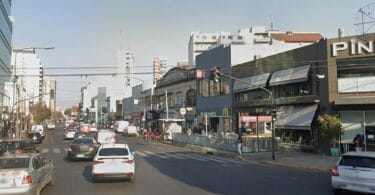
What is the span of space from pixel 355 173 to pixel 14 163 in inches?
409

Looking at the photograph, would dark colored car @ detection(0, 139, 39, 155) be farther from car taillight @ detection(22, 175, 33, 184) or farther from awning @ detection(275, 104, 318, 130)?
awning @ detection(275, 104, 318, 130)

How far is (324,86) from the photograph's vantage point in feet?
122

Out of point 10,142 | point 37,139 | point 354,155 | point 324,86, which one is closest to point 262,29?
point 37,139

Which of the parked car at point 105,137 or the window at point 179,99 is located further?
the window at point 179,99

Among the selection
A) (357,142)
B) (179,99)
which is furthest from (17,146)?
(179,99)

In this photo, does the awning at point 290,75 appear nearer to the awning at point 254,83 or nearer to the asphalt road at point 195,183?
the awning at point 254,83

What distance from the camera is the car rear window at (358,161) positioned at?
652 inches

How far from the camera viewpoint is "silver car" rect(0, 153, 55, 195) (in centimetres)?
1514

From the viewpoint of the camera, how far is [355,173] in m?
16.5

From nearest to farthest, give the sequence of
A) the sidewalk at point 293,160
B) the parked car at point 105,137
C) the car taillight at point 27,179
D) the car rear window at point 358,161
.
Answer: the car taillight at point 27,179 < the car rear window at point 358,161 < the sidewalk at point 293,160 < the parked car at point 105,137

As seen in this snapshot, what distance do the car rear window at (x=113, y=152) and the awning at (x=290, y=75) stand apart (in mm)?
21302

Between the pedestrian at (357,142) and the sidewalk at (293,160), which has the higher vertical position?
the pedestrian at (357,142)

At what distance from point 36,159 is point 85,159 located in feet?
51.1

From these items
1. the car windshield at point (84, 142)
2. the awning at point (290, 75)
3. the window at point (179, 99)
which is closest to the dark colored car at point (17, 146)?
the car windshield at point (84, 142)
